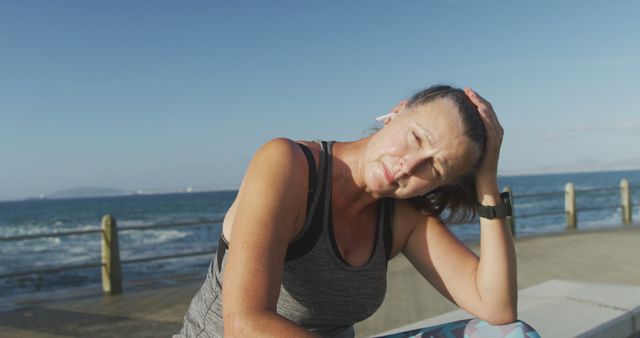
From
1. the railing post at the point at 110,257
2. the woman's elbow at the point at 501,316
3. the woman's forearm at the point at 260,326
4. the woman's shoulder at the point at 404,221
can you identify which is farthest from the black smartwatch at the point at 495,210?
the railing post at the point at 110,257

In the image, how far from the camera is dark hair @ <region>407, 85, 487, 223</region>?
1.43 m

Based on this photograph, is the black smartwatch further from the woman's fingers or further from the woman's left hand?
the woman's fingers

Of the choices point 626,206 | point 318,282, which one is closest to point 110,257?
point 318,282

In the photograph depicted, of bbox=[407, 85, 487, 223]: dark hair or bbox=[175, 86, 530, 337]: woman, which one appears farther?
bbox=[407, 85, 487, 223]: dark hair

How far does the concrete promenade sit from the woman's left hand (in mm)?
2260

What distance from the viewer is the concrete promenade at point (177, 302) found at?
4238 mm

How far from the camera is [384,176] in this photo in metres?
1.44

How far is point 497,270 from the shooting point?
1609 mm

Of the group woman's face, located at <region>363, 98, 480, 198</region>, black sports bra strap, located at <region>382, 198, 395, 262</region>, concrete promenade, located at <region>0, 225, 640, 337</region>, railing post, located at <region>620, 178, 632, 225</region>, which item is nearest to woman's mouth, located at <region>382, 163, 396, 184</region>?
woman's face, located at <region>363, 98, 480, 198</region>

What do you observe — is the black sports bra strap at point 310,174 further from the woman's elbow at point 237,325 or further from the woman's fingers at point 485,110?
the woman's fingers at point 485,110

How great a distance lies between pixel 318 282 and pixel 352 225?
21cm

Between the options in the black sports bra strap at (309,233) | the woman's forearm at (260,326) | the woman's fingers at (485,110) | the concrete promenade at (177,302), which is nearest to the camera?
the woman's forearm at (260,326)

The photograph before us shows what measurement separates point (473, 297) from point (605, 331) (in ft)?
3.83

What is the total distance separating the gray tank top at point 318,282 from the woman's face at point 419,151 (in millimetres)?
144
